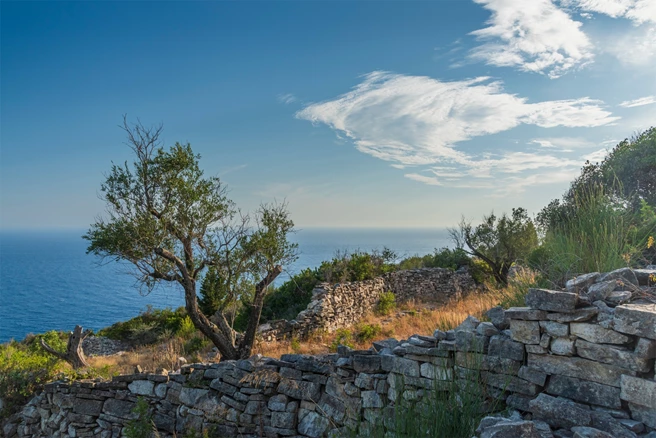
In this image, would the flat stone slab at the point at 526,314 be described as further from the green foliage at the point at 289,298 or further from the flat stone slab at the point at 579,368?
the green foliage at the point at 289,298

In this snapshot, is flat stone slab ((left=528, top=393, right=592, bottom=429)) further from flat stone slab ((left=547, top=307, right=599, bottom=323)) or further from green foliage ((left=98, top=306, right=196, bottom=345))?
green foliage ((left=98, top=306, right=196, bottom=345))

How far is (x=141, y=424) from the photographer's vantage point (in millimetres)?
7340

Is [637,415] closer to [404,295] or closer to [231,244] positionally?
[231,244]

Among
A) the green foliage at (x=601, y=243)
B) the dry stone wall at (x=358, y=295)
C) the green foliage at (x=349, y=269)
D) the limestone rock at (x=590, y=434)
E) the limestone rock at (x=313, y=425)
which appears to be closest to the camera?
the limestone rock at (x=590, y=434)

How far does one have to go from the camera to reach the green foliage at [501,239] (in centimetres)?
2036

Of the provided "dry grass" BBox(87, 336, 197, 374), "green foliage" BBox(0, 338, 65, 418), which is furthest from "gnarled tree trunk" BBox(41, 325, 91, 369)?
"dry grass" BBox(87, 336, 197, 374)

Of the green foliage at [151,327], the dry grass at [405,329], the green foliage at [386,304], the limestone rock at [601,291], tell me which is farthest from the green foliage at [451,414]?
the green foliage at [151,327]

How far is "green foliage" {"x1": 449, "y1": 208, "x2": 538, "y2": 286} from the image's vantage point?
2036cm

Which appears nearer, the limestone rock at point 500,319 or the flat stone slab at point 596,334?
the flat stone slab at point 596,334

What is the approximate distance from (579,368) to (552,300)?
0.69 meters

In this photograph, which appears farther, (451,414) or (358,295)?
(358,295)

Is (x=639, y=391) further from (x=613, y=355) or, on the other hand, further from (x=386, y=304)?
(x=386, y=304)

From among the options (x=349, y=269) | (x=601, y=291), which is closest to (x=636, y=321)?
(x=601, y=291)

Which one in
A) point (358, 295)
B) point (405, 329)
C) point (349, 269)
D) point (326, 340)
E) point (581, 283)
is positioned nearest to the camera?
point (581, 283)
